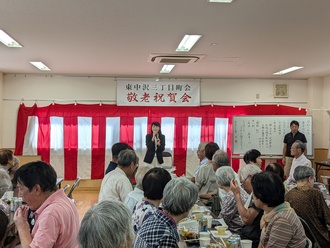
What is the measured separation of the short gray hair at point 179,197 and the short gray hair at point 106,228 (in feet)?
2.47

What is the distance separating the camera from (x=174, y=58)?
6207mm

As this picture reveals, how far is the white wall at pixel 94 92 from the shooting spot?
332 inches

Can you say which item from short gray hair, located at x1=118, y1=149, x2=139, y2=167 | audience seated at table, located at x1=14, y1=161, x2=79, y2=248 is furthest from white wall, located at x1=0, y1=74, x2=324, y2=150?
audience seated at table, located at x1=14, y1=161, x2=79, y2=248

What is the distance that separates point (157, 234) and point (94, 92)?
7045mm

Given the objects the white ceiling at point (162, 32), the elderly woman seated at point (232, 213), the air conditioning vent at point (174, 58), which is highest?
the white ceiling at point (162, 32)

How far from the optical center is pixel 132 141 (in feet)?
28.4

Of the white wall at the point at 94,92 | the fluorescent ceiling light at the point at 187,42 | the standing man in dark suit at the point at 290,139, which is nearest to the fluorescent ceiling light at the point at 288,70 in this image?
the white wall at the point at 94,92

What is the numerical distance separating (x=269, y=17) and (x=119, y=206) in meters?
3.25

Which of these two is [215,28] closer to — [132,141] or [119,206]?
[119,206]

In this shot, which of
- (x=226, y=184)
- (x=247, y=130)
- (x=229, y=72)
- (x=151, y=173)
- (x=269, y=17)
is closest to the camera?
(x=151, y=173)

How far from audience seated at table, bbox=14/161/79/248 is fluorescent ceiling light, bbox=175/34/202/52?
3301mm

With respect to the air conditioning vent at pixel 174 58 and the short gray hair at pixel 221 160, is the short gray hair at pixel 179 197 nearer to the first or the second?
the short gray hair at pixel 221 160

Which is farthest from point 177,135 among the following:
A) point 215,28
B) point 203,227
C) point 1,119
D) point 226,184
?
point 203,227

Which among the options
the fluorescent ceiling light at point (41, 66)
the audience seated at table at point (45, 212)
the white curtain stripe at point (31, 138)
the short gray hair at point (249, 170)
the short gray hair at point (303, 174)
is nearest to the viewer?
the audience seated at table at point (45, 212)
